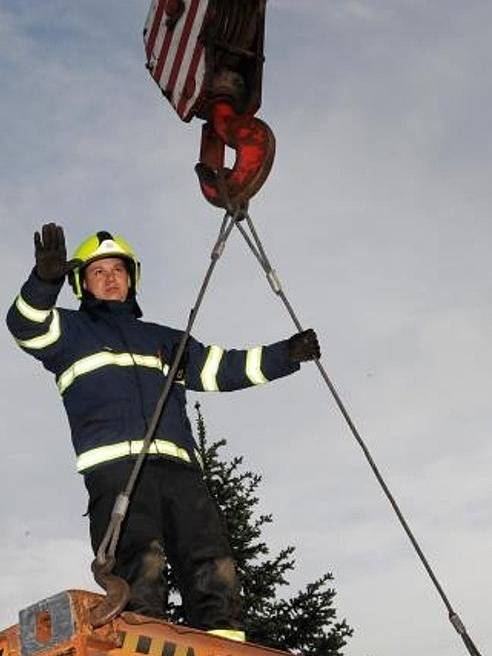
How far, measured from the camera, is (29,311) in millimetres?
3793

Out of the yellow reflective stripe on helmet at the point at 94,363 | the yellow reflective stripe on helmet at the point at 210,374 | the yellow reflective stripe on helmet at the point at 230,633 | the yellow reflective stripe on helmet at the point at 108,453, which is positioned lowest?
the yellow reflective stripe on helmet at the point at 230,633

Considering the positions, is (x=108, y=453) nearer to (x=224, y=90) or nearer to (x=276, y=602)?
(x=224, y=90)

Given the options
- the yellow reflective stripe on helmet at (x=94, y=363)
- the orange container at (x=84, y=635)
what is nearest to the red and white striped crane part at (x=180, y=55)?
the yellow reflective stripe on helmet at (x=94, y=363)

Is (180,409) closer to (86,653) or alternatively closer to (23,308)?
(23,308)

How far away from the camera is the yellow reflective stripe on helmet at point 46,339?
13.0ft

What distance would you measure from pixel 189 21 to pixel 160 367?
217 centimetres

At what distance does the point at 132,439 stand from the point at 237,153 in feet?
5.71

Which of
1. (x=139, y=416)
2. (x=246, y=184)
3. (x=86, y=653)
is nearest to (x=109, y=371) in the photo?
(x=139, y=416)

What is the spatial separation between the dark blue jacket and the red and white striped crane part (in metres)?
1.31

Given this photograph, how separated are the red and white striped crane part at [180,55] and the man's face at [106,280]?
1.00m

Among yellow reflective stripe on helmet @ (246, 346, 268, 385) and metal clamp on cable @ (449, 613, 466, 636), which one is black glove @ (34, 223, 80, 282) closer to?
yellow reflective stripe on helmet @ (246, 346, 268, 385)

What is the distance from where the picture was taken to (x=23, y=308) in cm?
379

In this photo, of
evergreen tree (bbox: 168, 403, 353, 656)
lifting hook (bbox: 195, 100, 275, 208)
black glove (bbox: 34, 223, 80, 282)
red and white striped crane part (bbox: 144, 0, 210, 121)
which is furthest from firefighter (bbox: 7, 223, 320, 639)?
evergreen tree (bbox: 168, 403, 353, 656)

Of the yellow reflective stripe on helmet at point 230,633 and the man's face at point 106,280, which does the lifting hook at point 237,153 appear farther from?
the yellow reflective stripe on helmet at point 230,633
